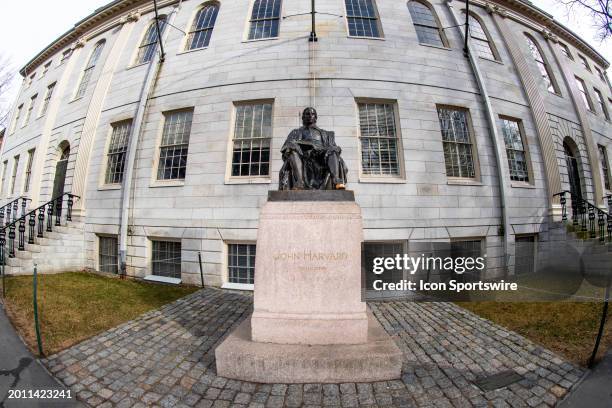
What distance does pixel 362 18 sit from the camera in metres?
9.20

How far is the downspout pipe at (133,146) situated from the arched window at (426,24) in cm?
1005

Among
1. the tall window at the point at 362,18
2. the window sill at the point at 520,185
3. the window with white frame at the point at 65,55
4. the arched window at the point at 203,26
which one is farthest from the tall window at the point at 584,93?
the window with white frame at the point at 65,55

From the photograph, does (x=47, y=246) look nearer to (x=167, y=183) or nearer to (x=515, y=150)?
(x=167, y=183)

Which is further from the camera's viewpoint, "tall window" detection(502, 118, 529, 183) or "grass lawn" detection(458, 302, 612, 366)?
"tall window" detection(502, 118, 529, 183)

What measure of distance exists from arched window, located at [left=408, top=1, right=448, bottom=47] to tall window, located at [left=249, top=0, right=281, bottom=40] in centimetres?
531

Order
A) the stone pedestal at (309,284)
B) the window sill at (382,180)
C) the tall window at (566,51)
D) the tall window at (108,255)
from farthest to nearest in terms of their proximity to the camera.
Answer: the tall window at (566,51)
the tall window at (108,255)
the window sill at (382,180)
the stone pedestal at (309,284)

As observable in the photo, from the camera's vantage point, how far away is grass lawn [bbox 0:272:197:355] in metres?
4.16

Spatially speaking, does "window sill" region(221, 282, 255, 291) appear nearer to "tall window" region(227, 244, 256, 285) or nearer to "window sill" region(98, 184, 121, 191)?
"tall window" region(227, 244, 256, 285)

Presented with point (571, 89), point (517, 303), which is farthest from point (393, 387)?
point (571, 89)

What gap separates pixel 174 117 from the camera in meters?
9.22

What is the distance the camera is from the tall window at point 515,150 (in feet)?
29.9

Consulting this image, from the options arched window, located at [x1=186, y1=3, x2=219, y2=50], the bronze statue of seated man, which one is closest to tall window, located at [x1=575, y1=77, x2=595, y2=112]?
the bronze statue of seated man

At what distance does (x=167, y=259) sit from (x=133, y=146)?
4400 mm

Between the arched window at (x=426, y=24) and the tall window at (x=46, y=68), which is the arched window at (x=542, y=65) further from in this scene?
the tall window at (x=46, y=68)
